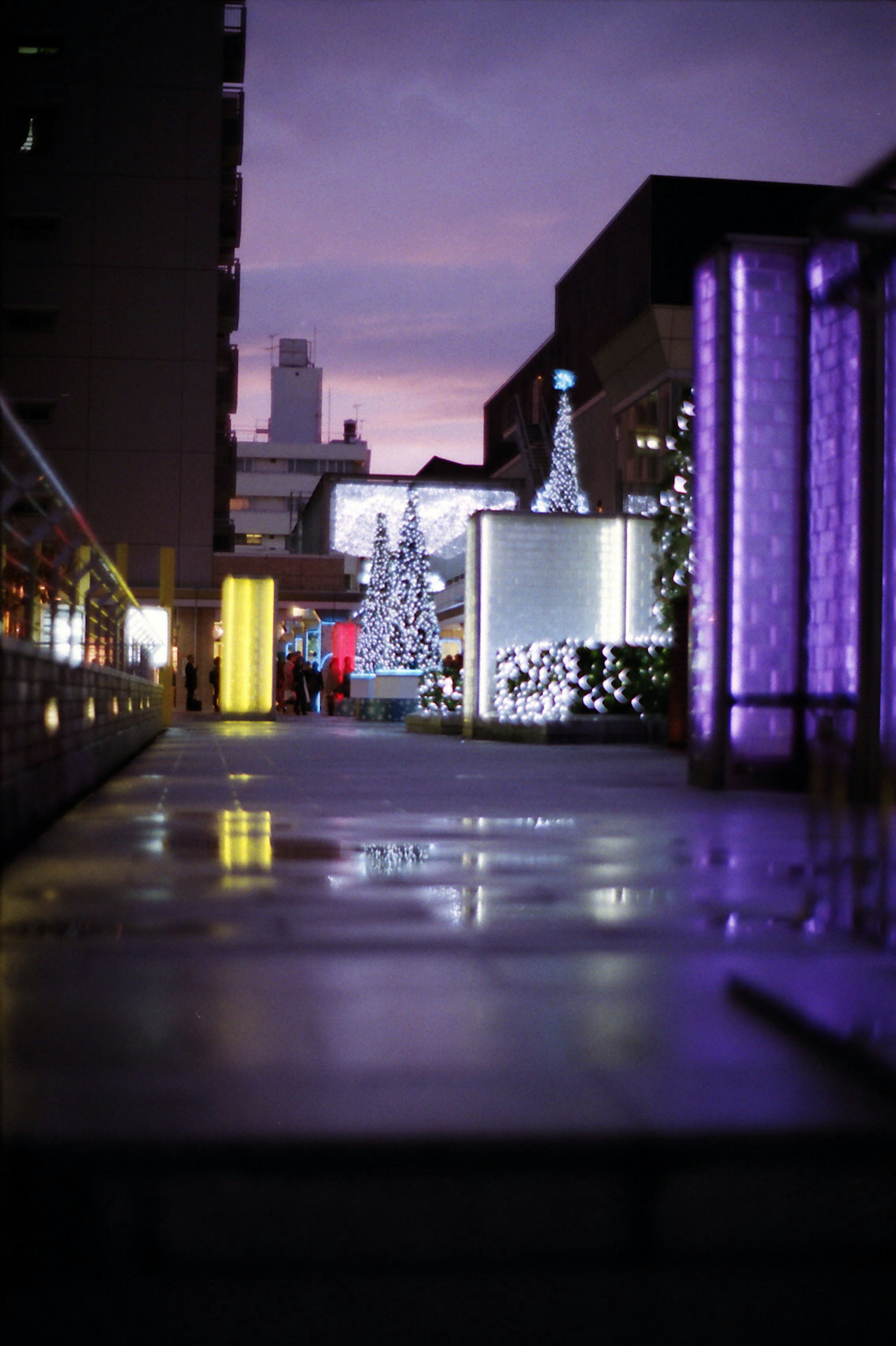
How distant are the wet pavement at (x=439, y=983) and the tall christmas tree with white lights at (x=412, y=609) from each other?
31035mm

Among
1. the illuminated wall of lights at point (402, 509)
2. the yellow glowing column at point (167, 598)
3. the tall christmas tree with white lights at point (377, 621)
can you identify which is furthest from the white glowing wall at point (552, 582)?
the illuminated wall of lights at point (402, 509)

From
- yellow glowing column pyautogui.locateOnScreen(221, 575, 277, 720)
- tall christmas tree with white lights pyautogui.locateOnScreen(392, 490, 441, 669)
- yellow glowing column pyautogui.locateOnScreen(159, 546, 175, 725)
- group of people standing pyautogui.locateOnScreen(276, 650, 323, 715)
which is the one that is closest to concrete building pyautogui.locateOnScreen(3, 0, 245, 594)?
group of people standing pyautogui.locateOnScreen(276, 650, 323, 715)

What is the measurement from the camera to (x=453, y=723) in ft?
91.6

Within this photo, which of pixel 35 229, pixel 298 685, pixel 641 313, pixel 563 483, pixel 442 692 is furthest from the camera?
pixel 298 685

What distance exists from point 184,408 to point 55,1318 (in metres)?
45.0

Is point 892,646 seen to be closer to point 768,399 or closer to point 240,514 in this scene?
point 768,399

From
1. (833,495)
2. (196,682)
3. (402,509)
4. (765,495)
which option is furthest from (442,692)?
(402,509)

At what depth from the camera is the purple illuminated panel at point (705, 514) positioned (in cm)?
1148

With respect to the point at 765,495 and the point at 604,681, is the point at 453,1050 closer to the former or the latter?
the point at 765,495

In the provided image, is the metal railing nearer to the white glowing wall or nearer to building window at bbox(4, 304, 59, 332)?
the white glowing wall

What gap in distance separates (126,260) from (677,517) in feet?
102

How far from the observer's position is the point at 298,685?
45.9 meters

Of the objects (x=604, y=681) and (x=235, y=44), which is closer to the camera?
(x=604, y=681)

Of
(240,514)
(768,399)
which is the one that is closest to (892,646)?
(768,399)
